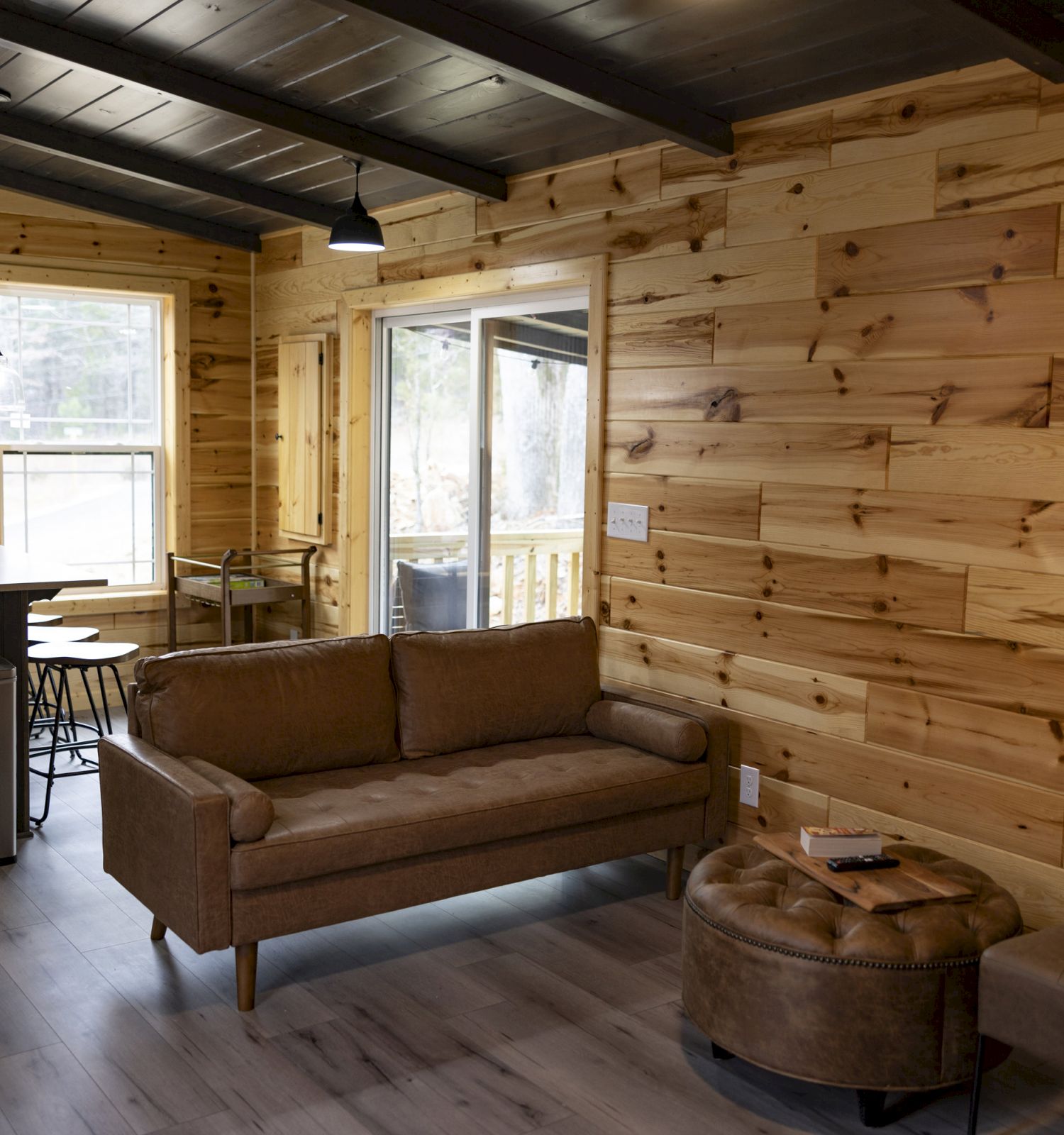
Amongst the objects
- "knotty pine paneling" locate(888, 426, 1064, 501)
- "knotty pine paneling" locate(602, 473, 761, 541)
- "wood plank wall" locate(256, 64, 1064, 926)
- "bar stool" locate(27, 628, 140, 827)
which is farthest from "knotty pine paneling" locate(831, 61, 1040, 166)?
"bar stool" locate(27, 628, 140, 827)

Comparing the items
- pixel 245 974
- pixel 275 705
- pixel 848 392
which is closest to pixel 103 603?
pixel 275 705

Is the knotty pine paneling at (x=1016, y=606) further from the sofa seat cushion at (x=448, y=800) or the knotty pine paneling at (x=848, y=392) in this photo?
the sofa seat cushion at (x=448, y=800)

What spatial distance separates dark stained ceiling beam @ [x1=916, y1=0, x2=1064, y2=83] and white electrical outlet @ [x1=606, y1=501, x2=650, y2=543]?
1.91m

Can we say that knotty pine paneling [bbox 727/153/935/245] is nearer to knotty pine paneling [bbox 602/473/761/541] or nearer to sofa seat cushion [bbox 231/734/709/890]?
knotty pine paneling [bbox 602/473/761/541]

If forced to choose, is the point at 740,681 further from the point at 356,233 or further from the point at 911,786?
the point at 356,233

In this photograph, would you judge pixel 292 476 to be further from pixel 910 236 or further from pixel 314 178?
pixel 910 236

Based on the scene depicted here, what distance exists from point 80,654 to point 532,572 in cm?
185

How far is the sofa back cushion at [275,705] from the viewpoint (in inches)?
136

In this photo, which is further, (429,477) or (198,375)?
(198,375)

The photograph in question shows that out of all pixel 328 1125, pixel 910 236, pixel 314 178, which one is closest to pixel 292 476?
pixel 314 178

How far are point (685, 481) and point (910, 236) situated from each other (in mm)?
1128

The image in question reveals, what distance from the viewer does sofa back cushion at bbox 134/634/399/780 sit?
345 centimetres

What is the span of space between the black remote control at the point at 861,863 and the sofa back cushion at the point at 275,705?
1.53m

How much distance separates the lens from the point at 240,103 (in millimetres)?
4047
